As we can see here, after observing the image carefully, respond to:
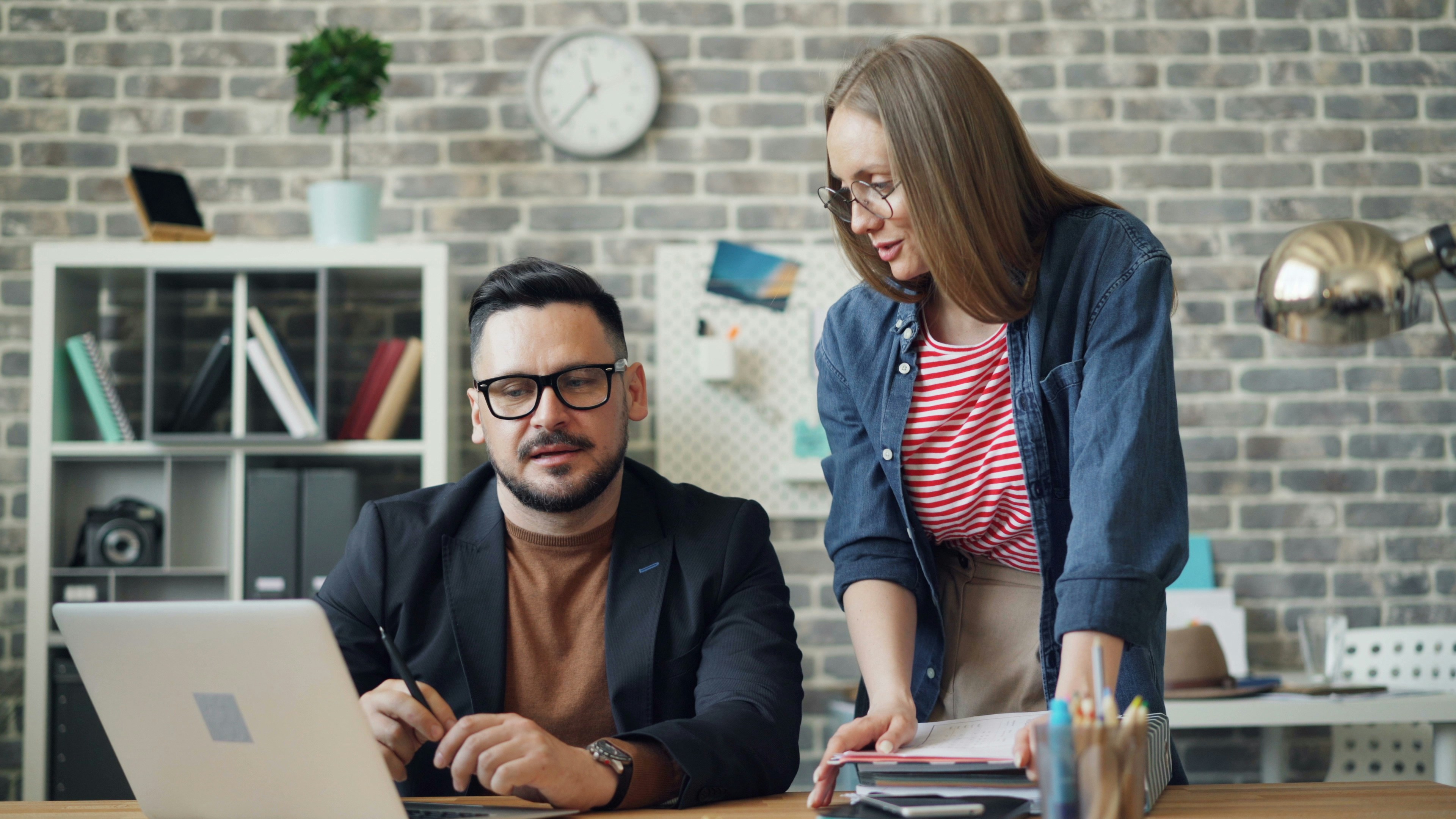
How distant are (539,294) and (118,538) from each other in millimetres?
1631

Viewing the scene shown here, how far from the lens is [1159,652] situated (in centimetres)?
130

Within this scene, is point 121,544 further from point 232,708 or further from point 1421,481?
point 1421,481

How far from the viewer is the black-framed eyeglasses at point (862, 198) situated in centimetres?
127

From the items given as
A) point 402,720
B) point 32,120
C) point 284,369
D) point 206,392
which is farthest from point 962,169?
point 32,120

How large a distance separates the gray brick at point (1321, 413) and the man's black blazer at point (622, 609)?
6.58 ft

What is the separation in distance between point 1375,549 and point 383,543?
2.59m

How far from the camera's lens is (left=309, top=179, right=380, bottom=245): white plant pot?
108 inches

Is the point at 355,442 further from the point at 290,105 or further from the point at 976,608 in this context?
the point at 976,608

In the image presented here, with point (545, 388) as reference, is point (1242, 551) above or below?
below

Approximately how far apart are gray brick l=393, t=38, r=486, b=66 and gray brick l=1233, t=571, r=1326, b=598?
7.82 ft

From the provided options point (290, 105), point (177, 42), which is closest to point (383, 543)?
point (290, 105)

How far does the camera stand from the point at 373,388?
9.05 ft

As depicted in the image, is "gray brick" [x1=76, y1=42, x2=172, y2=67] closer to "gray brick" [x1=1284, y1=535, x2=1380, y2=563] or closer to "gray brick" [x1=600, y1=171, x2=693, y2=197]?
"gray brick" [x1=600, y1=171, x2=693, y2=197]

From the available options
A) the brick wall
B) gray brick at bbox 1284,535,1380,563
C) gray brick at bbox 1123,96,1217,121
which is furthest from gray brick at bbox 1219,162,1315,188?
gray brick at bbox 1284,535,1380,563
